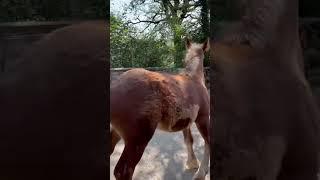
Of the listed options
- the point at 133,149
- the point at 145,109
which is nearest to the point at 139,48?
the point at 145,109

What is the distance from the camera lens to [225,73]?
0.53 metres

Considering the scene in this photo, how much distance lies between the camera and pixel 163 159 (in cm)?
197

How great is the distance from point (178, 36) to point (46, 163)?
2.85 meters

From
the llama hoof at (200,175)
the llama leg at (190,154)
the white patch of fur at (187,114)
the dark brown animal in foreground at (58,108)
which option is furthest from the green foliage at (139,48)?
the dark brown animal in foreground at (58,108)

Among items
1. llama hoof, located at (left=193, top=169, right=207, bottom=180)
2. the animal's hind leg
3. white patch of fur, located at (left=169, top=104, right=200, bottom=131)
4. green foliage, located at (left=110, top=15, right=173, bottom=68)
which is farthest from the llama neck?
green foliage, located at (left=110, top=15, right=173, bottom=68)

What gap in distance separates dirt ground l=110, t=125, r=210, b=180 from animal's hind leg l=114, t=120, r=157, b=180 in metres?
0.10

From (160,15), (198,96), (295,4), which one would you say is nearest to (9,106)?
(295,4)

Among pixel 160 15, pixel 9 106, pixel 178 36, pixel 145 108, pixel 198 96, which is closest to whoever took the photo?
pixel 9 106

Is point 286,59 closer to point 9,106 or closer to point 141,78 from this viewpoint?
point 9,106

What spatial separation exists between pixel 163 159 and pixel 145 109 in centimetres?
47

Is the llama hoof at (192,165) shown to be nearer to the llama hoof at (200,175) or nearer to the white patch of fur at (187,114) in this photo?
the llama hoof at (200,175)

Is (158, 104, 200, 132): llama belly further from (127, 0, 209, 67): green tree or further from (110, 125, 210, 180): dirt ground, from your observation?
(127, 0, 209, 67): green tree

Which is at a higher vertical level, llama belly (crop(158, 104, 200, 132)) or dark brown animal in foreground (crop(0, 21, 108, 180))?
dark brown animal in foreground (crop(0, 21, 108, 180))

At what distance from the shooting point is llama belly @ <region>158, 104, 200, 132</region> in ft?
5.67
